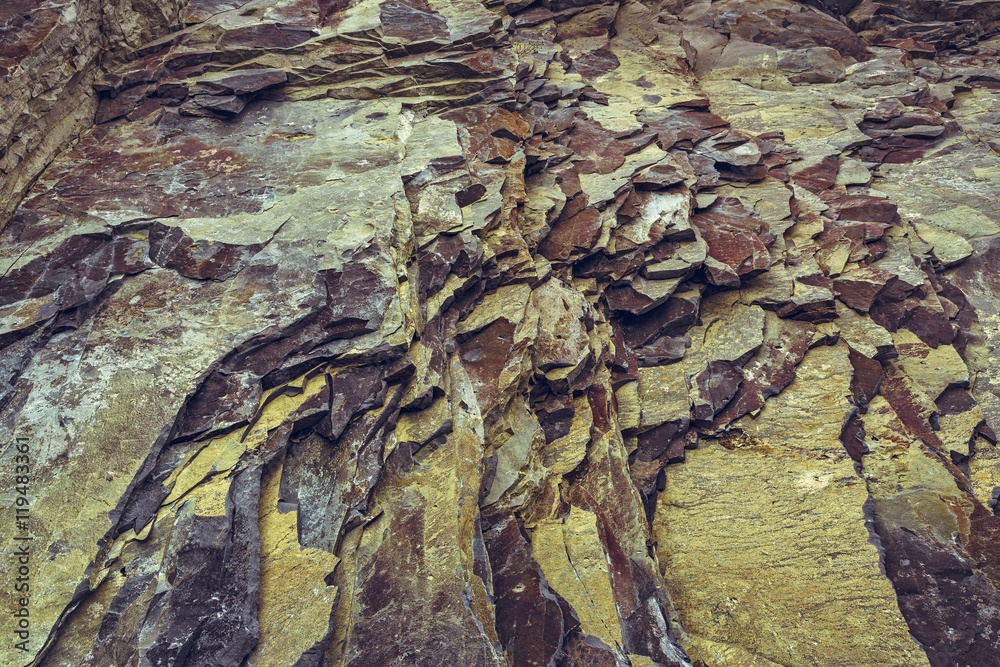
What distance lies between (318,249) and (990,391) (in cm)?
961

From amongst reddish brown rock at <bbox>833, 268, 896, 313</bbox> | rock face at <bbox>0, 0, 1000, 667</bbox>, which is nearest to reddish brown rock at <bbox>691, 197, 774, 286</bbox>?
rock face at <bbox>0, 0, 1000, 667</bbox>

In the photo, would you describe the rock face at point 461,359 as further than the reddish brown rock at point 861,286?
No

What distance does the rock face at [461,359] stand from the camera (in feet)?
15.5

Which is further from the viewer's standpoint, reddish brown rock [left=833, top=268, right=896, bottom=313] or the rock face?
reddish brown rock [left=833, top=268, right=896, bottom=313]

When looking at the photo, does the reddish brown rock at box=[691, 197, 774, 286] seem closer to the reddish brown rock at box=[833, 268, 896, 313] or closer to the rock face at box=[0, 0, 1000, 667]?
the rock face at box=[0, 0, 1000, 667]

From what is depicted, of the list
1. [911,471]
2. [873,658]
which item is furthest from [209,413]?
[911,471]

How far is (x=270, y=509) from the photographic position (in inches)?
198

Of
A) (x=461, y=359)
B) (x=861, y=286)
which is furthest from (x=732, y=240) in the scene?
(x=461, y=359)

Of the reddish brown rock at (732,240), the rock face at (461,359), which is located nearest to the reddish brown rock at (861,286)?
the rock face at (461,359)

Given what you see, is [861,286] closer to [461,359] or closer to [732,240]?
[732,240]

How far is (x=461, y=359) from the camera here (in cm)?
717

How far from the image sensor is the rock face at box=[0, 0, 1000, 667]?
4.71m

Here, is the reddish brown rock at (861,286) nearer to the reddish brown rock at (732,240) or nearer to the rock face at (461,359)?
the rock face at (461,359)

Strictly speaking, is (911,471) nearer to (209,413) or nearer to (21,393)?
(209,413)
